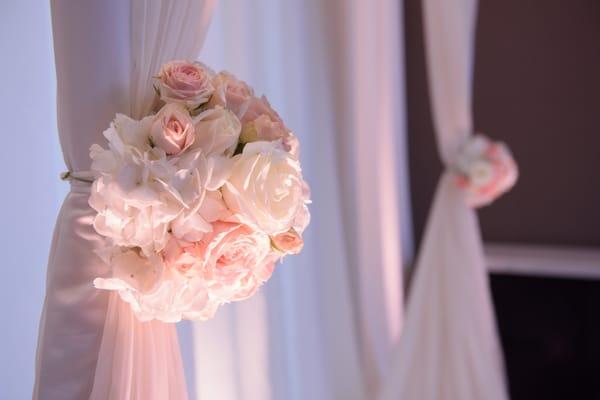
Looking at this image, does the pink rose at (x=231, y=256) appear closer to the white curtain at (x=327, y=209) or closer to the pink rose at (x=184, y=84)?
the pink rose at (x=184, y=84)

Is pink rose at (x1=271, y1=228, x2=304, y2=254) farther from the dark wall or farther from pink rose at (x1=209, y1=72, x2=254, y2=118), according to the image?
the dark wall

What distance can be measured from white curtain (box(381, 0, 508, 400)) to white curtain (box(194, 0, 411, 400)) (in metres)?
0.21

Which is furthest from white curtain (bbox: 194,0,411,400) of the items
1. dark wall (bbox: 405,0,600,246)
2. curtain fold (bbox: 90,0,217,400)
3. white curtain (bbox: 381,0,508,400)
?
dark wall (bbox: 405,0,600,246)

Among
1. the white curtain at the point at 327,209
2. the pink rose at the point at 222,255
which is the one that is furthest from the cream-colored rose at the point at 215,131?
the white curtain at the point at 327,209

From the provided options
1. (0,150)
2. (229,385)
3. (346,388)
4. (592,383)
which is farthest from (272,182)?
(592,383)

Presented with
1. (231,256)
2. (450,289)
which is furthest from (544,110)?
(231,256)

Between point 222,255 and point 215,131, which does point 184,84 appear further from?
point 222,255

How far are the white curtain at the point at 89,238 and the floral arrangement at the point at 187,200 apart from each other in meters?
0.07

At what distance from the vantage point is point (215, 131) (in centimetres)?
89

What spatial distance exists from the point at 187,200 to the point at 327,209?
1669mm

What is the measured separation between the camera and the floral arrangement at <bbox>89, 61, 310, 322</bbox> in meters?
0.83

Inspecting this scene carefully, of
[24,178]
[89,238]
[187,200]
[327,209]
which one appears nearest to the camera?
[187,200]

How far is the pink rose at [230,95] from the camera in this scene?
37.1 inches

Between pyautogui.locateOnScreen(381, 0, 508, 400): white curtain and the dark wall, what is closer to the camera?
pyautogui.locateOnScreen(381, 0, 508, 400): white curtain
